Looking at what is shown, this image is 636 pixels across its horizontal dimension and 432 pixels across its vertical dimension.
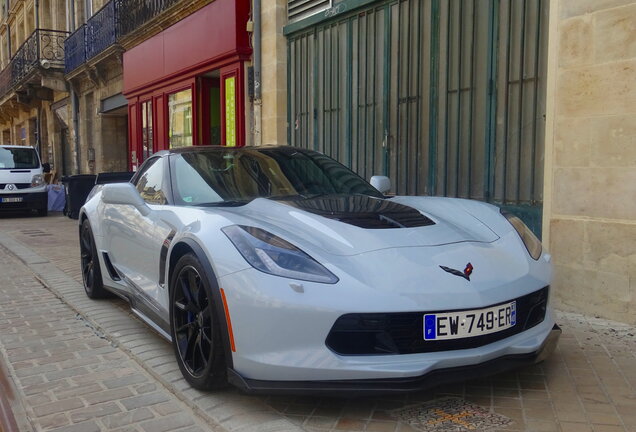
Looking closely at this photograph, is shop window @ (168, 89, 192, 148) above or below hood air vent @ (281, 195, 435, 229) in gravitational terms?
above

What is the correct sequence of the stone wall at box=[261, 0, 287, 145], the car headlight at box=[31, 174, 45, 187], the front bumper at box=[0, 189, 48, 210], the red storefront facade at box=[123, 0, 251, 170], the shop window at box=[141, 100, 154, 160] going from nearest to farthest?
the stone wall at box=[261, 0, 287, 145] < the red storefront facade at box=[123, 0, 251, 170] < the shop window at box=[141, 100, 154, 160] < the front bumper at box=[0, 189, 48, 210] < the car headlight at box=[31, 174, 45, 187]

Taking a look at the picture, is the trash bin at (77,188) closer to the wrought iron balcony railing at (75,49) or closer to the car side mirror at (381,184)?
the wrought iron balcony railing at (75,49)

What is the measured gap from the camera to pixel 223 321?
270 centimetres

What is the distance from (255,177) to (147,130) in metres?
10.6

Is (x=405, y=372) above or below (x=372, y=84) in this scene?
below

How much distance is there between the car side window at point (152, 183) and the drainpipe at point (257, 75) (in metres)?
5.07

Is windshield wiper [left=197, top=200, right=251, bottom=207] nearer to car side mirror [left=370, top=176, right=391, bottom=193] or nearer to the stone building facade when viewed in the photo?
car side mirror [left=370, top=176, right=391, bottom=193]

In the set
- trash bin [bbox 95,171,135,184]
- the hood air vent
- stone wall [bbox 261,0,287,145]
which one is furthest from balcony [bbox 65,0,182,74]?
the hood air vent

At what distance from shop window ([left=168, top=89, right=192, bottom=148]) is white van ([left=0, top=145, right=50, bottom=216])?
463 centimetres

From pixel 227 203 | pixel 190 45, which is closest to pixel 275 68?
pixel 190 45

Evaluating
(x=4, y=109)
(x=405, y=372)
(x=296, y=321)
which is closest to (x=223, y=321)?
(x=296, y=321)

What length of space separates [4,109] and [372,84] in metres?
29.6

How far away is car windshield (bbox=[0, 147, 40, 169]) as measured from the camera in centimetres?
1474

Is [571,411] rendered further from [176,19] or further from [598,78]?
[176,19]
